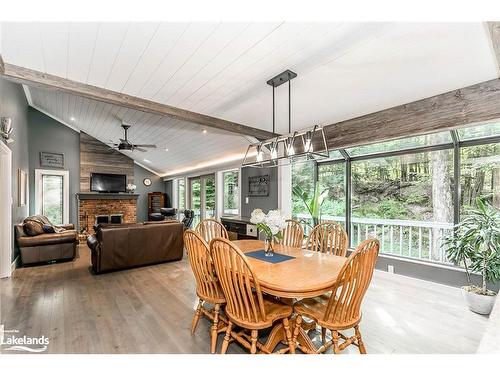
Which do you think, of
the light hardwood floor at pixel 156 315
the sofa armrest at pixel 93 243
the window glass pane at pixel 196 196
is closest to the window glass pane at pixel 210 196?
the window glass pane at pixel 196 196

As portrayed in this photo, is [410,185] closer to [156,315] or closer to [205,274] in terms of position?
[205,274]

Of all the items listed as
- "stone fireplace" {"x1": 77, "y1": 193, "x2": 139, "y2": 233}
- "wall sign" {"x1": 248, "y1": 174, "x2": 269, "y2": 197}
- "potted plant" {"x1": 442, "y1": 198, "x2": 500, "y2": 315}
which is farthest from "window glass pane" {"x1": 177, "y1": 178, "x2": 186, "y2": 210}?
"potted plant" {"x1": 442, "y1": 198, "x2": 500, "y2": 315}

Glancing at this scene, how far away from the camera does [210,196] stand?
7840 millimetres

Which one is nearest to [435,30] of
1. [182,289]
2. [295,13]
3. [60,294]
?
[295,13]

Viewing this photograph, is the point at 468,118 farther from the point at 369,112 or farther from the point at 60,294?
the point at 60,294

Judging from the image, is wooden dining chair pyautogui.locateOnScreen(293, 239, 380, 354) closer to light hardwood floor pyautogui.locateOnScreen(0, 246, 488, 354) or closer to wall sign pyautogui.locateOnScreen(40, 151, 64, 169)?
light hardwood floor pyautogui.locateOnScreen(0, 246, 488, 354)

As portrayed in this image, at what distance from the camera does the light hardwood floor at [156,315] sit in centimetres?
218

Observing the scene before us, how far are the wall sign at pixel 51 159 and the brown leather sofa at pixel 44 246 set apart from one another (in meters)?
3.36

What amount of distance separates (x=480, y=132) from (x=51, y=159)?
9.84 metres

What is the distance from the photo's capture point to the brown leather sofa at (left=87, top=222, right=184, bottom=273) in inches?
165

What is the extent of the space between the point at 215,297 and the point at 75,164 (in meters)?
8.00

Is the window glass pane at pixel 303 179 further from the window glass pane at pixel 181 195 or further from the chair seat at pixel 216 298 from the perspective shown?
the window glass pane at pixel 181 195

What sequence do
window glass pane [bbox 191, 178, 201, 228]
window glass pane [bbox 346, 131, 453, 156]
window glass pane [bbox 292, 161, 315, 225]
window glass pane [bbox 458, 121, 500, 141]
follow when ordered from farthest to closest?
window glass pane [bbox 191, 178, 201, 228]
window glass pane [bbox 292, 161, 315, 225]
window glass pane [bbox 346, 131, 453, 156]
window glass pane [bbox 458, 121, 500, 141]

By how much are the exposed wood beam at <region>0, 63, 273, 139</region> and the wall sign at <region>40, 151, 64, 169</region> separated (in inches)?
228
